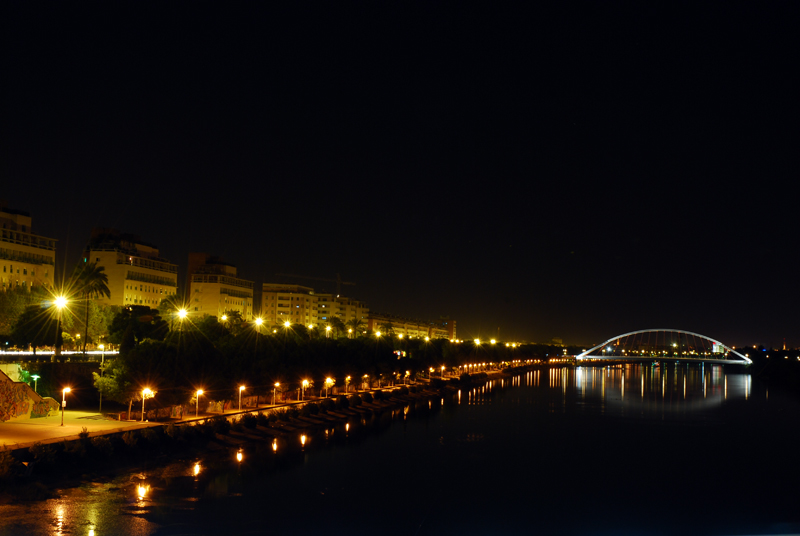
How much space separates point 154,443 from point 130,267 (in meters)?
72.0

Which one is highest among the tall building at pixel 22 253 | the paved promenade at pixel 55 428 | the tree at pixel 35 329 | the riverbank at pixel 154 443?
the tall building at pixel 22 253

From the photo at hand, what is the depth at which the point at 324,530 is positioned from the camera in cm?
2512

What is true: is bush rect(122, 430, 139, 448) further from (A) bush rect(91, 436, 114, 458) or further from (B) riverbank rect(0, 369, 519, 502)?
(A) bush rect(91, 436, 114, 458)

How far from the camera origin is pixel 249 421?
39250 mm

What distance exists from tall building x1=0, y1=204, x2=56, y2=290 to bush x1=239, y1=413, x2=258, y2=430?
44.1 m

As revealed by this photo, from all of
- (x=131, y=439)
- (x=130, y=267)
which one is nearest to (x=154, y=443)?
(x=131, y=439)

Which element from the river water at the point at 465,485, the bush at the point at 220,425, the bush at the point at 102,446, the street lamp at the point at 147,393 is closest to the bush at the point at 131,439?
the bush at the point at 102,446

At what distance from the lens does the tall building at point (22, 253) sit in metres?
74.5

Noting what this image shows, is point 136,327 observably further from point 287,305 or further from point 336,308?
point 336,308

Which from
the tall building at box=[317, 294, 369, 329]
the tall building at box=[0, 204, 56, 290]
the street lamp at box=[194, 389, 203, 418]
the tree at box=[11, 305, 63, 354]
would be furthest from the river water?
the tall building at box=[317, 294, 369, 329]

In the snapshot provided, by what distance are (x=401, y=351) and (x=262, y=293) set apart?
227 ft

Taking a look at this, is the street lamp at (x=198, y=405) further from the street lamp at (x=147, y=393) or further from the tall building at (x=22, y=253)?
the tall building at (x=22, y=253)

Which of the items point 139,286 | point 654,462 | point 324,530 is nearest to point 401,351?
point 139,286

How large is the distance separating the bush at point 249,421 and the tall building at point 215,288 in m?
78.9
